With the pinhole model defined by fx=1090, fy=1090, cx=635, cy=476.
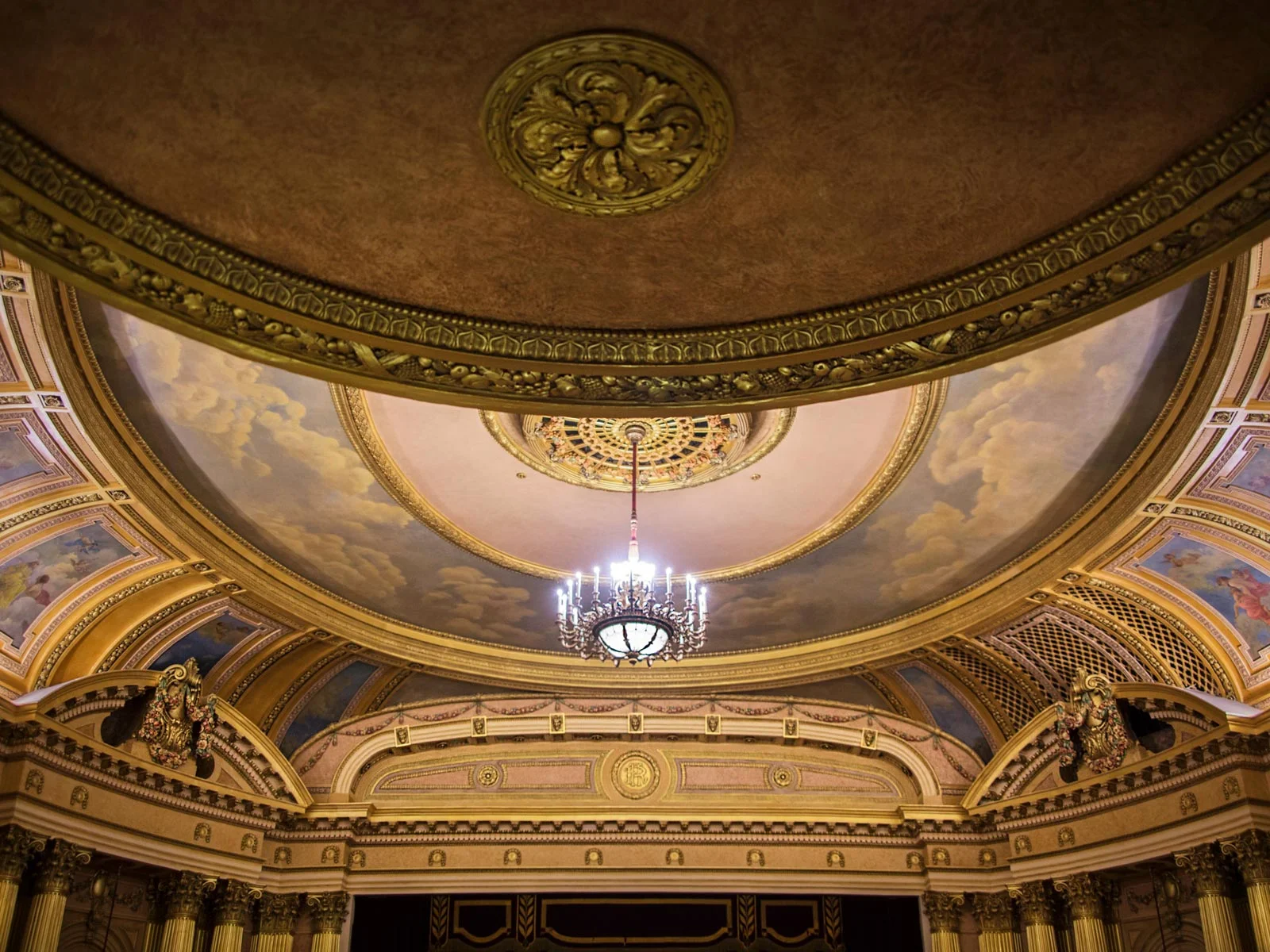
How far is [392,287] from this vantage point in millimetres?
5629

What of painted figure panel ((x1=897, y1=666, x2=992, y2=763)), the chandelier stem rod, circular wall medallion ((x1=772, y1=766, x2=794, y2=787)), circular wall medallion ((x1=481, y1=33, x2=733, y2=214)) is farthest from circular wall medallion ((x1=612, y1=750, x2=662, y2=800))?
circular wall medallion ((x1=481, y1=33, x2=733, y2=214))

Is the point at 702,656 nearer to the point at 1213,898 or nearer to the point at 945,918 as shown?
the point at 945,918

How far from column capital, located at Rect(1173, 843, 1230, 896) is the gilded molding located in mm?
5273

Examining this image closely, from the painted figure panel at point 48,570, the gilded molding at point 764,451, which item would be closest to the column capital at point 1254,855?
the gilded molding at point 764,451

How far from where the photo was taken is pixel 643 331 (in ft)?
19.5

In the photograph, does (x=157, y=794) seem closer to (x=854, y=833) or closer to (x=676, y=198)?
(x=854, y=833)

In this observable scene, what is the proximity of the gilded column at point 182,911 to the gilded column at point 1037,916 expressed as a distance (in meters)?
10.8

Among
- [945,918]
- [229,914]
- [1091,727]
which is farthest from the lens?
[945,918]

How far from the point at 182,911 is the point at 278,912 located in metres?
1.52

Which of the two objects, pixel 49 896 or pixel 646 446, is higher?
pixel 646 446

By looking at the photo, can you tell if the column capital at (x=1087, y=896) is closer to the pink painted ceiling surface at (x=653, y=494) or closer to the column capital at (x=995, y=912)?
the column capital at (x=995, y=912)

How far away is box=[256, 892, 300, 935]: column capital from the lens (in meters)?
14.8

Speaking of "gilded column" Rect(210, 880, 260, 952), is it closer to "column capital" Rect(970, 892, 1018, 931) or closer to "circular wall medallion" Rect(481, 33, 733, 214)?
"column capital" Rect(970, 892, 1018, 931)

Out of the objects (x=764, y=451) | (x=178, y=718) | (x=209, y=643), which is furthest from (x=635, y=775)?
(x=764, y=451)
